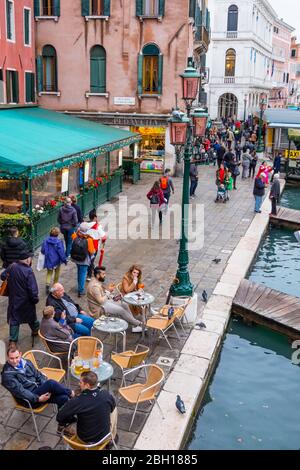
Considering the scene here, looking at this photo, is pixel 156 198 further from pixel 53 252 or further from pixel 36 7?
pixel 36 7

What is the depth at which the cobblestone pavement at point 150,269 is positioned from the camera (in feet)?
20.2

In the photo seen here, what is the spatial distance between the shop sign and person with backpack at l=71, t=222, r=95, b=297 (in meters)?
14.6

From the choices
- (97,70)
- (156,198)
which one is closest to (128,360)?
(156,198)

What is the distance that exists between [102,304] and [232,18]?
49747mm

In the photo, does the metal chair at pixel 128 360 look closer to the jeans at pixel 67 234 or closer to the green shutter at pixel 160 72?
the jeans at pixel 67 234

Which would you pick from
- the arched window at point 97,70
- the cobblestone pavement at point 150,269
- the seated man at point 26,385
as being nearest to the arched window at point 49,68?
the arched window at point 97,70

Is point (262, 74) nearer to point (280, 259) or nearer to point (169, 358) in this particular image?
point (280, 259)

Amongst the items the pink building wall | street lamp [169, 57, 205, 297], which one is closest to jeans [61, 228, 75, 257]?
street lamp [169, 57, 205, 297]

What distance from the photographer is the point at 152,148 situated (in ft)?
82.0

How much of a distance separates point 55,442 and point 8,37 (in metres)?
18.0

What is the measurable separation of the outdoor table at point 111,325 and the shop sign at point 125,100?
17.2 m

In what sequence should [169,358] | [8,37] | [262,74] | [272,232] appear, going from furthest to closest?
[262,74] < [8,37] < [272,232] < [169,358]
